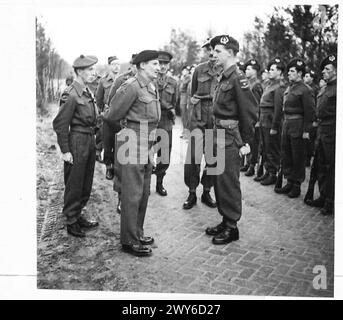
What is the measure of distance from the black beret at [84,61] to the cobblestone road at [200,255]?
1.88 m

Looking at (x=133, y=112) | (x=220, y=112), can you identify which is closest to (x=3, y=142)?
(x=133, y=112)

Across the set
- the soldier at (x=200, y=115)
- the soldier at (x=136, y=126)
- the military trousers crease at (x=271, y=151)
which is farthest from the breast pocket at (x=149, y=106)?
the military trousers crease at (x=271, y=151)

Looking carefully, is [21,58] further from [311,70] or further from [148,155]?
[311,70]

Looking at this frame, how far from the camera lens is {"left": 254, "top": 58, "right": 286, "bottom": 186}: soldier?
6.63 metres

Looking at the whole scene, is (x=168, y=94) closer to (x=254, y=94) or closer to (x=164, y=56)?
(x=164, y=56)

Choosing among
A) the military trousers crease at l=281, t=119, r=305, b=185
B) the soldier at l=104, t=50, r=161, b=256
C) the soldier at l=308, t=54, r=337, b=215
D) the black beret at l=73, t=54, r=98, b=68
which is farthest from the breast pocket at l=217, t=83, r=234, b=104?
the military trousers crease at l=281, t=119, r=305, b=185

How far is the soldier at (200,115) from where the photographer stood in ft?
17.8

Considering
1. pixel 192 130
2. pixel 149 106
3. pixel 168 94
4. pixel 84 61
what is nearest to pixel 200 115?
pixel 192 130

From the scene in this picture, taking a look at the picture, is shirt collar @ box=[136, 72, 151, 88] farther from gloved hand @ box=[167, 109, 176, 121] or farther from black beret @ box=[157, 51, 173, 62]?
black beret @ box=[157, 51, 173, 62]

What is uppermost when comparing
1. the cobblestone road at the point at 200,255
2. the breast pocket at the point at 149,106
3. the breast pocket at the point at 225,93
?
the breast pocket at the point at 225,93

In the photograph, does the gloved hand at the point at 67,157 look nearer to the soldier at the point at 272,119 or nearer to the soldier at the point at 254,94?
the soldier at the point at 272,119
